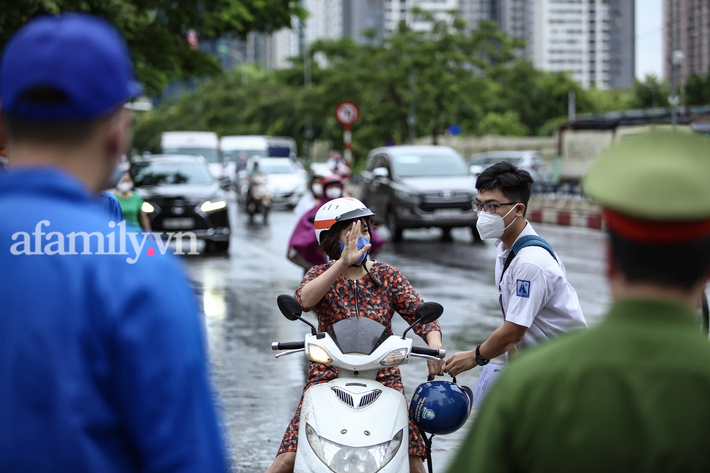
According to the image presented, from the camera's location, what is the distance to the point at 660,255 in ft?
5.30

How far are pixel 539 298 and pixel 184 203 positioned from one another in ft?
42.1

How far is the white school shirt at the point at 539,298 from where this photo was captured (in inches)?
146

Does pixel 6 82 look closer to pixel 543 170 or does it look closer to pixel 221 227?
pixel 221 227

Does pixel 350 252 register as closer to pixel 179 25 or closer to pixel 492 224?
pixel 492 224

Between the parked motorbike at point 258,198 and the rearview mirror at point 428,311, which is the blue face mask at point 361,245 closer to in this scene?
the rearview mirror at point 428,311

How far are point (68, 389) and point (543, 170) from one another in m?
39.4

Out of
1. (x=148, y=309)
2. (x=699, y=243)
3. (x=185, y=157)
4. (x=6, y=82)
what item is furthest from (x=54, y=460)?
(x=185, y=157)

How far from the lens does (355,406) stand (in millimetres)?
3561

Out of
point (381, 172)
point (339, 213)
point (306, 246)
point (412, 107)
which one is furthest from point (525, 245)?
point (412, 107)

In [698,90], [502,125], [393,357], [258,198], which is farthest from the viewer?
[502,125]

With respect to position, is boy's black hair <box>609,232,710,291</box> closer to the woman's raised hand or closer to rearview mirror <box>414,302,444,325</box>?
rearview mirror <box>414,302,444,325</box>

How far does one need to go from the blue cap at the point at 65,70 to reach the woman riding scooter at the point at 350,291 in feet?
7.87

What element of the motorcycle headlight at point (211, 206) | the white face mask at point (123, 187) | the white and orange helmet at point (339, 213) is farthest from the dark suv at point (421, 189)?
the white and orange helmet at point (339, 213)

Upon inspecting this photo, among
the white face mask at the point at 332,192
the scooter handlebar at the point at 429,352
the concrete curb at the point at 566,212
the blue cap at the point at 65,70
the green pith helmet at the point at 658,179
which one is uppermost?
the blue cap at the point at 65,70
